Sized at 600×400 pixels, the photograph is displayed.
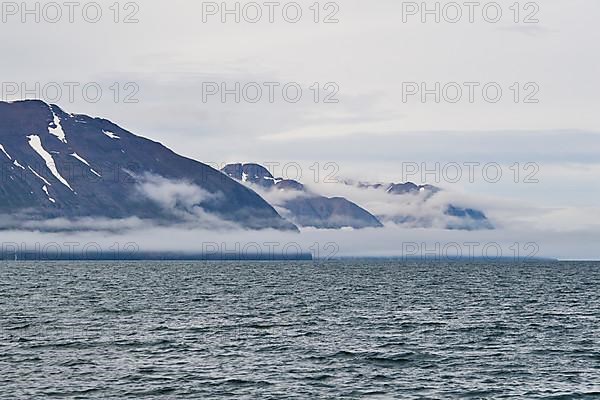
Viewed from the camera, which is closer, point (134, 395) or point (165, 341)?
point (134, 395)

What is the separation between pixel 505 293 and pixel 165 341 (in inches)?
3238

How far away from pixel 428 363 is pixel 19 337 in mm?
35974

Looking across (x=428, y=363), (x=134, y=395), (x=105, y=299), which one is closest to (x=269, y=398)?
(x=134, y=395)

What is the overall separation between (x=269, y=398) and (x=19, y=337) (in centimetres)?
3304

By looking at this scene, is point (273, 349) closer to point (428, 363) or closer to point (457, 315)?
point (428, 363)

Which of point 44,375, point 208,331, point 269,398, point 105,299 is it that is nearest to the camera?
point 269,398

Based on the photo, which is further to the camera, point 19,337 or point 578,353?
point 19,337

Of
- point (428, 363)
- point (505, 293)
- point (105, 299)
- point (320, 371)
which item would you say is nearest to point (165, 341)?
point (320, 371)

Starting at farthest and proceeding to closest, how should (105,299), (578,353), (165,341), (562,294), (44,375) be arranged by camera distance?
(562,294)
(105,299)
(165,341)
(578,353)
(44,375)

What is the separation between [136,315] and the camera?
305 ft

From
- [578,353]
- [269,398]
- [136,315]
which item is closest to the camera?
[269,398]

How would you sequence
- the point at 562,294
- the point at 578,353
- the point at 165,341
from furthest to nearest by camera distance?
1. the point at 562,294
2. the point at 165,341
3. the point at 578,353

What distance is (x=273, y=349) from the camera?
218ft

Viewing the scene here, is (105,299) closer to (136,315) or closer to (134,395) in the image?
(136,315)
